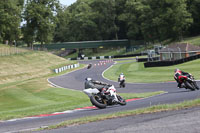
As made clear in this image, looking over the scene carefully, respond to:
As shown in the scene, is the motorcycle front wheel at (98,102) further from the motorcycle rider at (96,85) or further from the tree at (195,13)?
A: the tree at (195,13)

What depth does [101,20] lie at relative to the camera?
124 m

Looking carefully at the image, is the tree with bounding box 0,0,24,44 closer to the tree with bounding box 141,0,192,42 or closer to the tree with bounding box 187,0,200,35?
the tree with bounding box 141,0,192,42

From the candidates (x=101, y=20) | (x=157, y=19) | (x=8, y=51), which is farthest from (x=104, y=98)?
(x=101, y=20)

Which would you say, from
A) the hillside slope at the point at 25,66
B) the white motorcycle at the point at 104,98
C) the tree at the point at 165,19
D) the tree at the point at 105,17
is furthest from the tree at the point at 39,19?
the white motorcycle at the point at 104,98

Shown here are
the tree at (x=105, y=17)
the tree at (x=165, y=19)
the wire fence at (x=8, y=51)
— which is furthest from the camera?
the tree at (x=105, y=17)

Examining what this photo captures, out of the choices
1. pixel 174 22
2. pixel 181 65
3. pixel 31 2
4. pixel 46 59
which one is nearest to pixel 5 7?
pixel 31 2

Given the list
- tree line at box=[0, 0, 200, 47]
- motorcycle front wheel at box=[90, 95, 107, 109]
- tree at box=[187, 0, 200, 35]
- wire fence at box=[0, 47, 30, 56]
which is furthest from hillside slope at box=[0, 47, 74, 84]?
tree at box=[187, 0, 200, 35]

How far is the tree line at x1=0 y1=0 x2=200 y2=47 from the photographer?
8538cm

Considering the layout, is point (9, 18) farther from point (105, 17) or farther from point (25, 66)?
point (105, 17)

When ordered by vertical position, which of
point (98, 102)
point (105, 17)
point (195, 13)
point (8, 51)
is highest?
point (105, 17)

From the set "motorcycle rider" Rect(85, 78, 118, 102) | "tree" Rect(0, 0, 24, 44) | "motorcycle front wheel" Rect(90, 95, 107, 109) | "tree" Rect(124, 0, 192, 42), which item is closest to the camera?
"motorcycle rider" Rect(85, 78, 118, 102)

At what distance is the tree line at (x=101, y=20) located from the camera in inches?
3361

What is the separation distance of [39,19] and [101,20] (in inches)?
1639

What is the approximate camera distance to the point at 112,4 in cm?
12319
